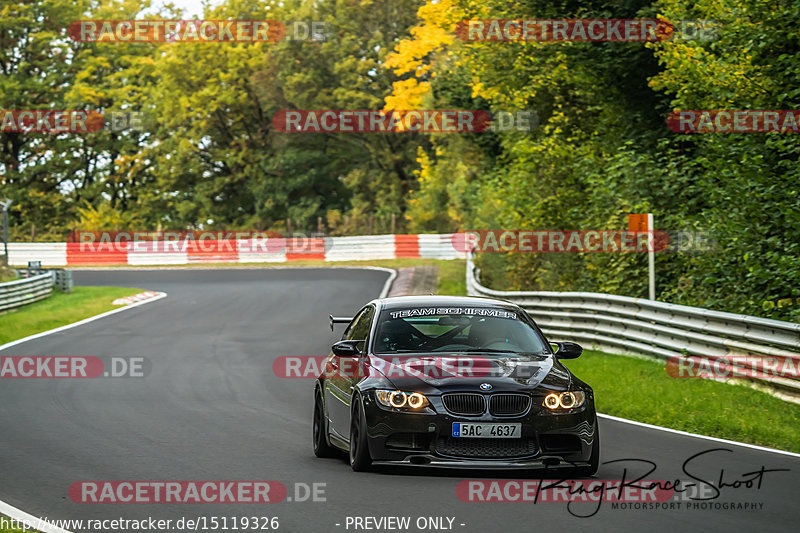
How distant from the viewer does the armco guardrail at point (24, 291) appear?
33031mm

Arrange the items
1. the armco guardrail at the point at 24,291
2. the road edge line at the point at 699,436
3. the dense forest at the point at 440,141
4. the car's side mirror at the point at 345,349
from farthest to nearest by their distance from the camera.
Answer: the armco guardrail at the point at 24,291 → the dense forest at the point at 440,141 → the road edge line at the point at 699,436 → the car's side mirror at the point at 345,349

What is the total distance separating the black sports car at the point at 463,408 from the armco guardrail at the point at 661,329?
4766mm

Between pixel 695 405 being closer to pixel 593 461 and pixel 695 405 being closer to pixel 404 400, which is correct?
pixel 593 461

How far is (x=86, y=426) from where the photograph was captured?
1306 cm

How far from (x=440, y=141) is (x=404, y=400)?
47892mm

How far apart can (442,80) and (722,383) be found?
30.7 meters

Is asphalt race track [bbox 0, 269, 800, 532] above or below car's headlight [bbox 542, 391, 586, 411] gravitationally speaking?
below

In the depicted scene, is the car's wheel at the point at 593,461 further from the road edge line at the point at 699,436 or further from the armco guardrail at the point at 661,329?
the armco guardrail at the point at 661,329

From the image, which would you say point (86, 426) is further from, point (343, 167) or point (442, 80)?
point (343, 167)

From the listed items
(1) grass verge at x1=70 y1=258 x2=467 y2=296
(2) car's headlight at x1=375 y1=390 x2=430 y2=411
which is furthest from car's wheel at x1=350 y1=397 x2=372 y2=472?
(1) grass verge at x1=70 y1=258 x2=467 y2=296

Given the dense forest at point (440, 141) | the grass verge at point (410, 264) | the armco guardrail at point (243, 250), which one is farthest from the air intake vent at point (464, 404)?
the armco guardrail at point (243, 250)

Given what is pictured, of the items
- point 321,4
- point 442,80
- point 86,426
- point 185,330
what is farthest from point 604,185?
point 321,4

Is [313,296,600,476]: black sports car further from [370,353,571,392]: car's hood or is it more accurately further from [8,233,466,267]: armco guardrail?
[8,233,466,267]: armco guardrail

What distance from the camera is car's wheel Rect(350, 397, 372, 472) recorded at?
Answer: 901 centimetres
